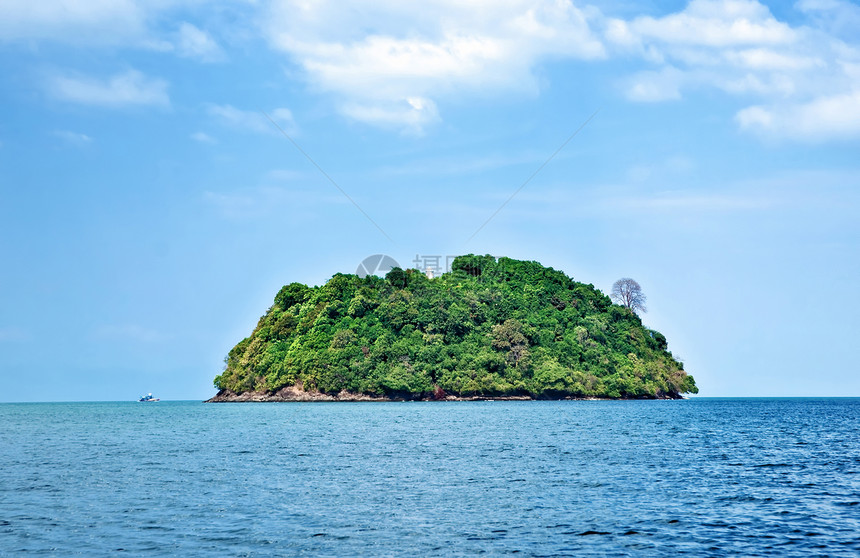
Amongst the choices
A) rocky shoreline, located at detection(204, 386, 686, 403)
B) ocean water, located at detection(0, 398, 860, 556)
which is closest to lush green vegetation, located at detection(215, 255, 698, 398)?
rocky shoreline, located at detection(204, 386, 686, 403)

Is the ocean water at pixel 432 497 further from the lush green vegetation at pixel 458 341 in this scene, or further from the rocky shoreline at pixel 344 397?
the rocky shoreline at pixel 344 397

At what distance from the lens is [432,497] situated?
27609 mm

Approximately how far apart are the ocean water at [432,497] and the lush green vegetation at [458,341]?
3511 inches

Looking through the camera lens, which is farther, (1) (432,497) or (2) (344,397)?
(2) (344,397)

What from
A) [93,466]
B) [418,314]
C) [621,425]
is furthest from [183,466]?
[418,314]

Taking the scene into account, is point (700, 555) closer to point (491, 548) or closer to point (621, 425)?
point (491, 548)

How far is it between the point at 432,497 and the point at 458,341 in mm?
119353

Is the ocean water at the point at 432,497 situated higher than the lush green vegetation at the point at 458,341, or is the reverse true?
the lush green vegetation at the point at 458,341

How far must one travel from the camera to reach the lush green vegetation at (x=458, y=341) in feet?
464

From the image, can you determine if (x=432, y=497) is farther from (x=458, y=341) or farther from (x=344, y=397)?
(x=458, y=341)

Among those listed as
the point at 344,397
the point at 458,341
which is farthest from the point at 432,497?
the point at 458,341

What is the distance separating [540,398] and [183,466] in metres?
115

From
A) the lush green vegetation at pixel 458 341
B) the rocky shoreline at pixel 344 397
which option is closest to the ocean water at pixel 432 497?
the lush green vegetation at pixel 458 341

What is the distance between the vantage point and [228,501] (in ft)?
88.0
